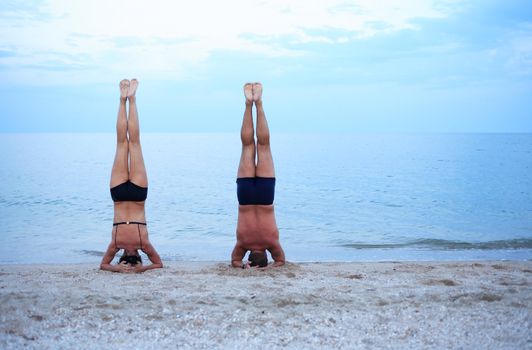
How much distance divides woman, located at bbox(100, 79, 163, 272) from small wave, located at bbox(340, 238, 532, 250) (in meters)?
5.98

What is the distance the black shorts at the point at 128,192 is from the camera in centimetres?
888

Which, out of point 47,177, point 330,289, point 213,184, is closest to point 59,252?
point 330,289

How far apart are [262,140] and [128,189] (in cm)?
211

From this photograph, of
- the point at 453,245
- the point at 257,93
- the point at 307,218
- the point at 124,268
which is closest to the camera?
the point at 124,268

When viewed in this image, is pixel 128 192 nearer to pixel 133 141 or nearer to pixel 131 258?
pixel 133 141

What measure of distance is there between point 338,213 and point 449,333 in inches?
532

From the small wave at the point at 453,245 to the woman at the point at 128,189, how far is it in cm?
598

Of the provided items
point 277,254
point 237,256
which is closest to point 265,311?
point 277,254

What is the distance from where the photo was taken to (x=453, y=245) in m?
13.6

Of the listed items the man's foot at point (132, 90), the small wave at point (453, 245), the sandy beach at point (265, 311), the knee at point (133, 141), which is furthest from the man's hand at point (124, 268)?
the small wave at point (453, 245)

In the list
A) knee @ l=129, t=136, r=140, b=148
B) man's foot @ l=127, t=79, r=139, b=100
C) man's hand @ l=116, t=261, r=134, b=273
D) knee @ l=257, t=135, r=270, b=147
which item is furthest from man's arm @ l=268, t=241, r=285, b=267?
man's foot @ l=127, t=79, r=139, b=100

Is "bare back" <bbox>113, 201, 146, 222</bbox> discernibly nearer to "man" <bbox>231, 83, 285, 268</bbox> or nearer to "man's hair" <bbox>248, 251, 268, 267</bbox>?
"man" <bbox>231, 83, 285, 268</bbox>

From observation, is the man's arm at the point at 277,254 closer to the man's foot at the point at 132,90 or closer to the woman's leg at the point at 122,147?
the woman's leg at the point at 122,147

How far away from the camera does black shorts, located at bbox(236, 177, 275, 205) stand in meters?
8.95
